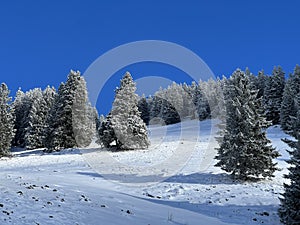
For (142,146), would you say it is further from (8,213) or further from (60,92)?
(8,213)

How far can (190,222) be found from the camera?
1240cm

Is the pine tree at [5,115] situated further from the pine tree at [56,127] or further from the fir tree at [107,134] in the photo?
the fir tree at [107,134]

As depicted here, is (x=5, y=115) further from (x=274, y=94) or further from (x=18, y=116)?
(x=274, y=94)

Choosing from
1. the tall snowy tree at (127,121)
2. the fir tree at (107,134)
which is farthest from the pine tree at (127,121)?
the fir tree at (107,134)

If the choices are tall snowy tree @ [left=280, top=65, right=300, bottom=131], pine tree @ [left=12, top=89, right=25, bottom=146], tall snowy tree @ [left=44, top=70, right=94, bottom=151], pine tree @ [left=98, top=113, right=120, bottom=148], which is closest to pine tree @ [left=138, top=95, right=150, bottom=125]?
pine tree @ [left=12, top=89, right=25, bottom=146]

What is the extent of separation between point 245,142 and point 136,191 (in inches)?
354

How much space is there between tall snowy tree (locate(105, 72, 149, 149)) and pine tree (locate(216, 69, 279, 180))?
13043 mm

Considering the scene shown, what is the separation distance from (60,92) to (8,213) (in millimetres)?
36395

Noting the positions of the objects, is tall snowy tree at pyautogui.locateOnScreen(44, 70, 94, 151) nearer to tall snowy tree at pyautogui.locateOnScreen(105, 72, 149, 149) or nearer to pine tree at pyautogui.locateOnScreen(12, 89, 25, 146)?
tall snowy tree at pyautogui.locateOnScreen(105, 72, 149, 149)

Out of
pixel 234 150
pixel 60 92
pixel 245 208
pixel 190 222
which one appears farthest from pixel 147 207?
pixel 60 92

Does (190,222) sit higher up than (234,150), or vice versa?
(234,150)

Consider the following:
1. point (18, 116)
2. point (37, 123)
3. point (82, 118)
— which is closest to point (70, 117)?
point (82, 118)

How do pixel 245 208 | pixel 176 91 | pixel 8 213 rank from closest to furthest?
pixel 8 213, pixel 245 208, pixel 176 91

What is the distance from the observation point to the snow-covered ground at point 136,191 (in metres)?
11.1
